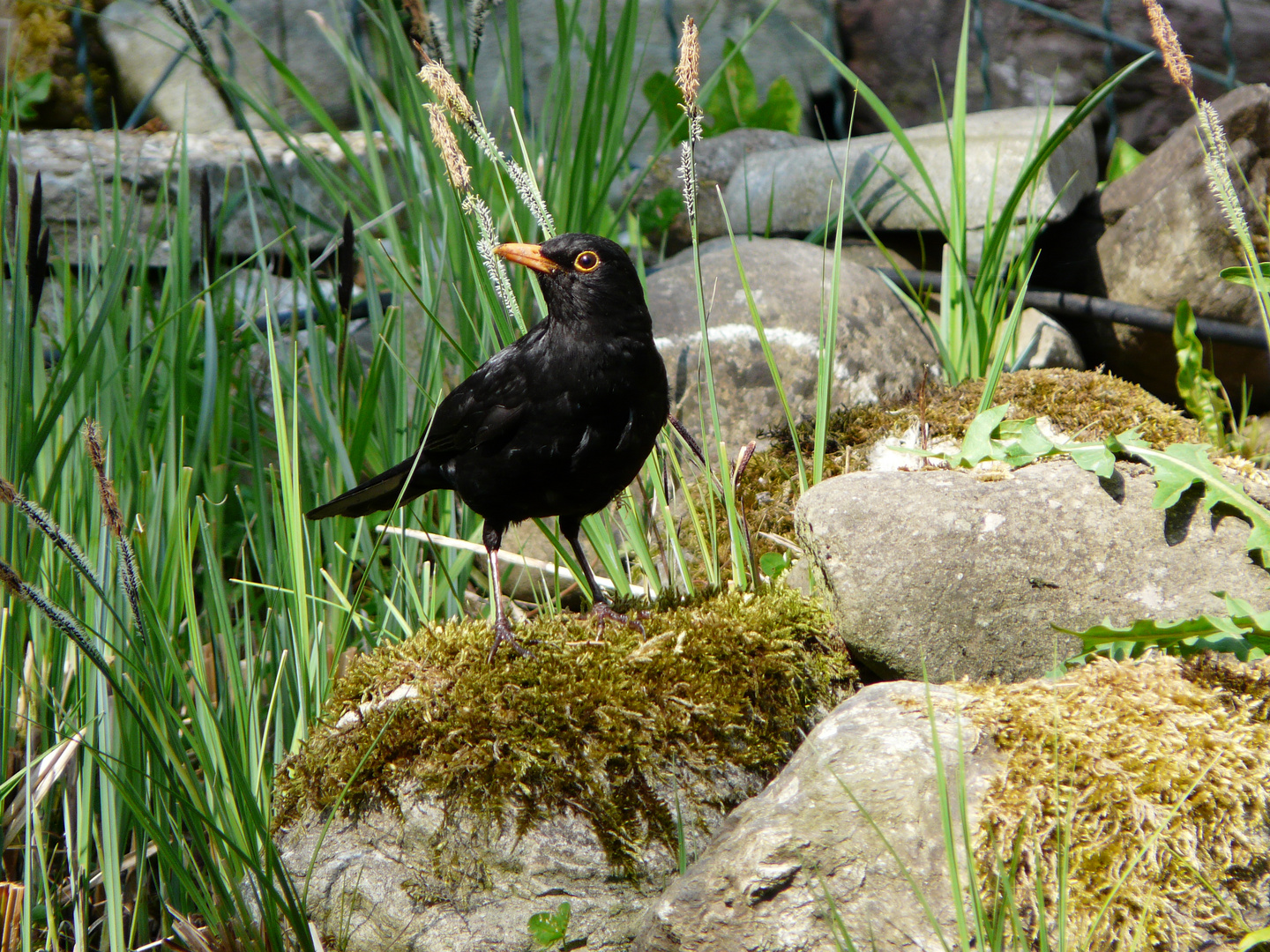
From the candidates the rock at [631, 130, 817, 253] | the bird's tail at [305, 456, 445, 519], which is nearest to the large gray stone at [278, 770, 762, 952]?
the bird's tail at [305, 456, 445, 519]

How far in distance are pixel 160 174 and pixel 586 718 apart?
448 centimetres

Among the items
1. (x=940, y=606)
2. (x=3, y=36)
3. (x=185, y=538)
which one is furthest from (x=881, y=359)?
(x=3, y=36)

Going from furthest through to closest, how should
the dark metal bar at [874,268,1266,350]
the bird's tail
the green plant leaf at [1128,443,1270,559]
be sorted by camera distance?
the dark metal bar at [874,268,1266,350] < the bird's tail < the green plant leaf at [1128,443,1270,559]

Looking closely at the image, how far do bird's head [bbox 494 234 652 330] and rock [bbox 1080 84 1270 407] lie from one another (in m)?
2.78

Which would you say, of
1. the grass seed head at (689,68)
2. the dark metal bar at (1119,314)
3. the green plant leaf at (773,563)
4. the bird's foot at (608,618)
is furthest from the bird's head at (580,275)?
the dark metal bar at (1119,314)

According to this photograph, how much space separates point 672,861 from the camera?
6.64 ft

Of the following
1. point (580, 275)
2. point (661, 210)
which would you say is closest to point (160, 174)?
point (661, 210)

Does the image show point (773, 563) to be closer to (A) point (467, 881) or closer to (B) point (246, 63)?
(A) point (467, 881)

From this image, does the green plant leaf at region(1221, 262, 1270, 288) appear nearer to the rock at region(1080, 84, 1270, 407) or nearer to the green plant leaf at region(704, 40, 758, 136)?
the rock at region(1080, 84, 1270, 407)

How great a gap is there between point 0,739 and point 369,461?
4.81 feet

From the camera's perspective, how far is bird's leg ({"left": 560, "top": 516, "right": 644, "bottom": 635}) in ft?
8.30

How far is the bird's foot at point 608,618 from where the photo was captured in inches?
98.3

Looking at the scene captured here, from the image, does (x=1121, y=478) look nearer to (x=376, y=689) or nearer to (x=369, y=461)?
(x=376, y=689)

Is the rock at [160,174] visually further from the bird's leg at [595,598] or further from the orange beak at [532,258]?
the bird's leg at [595,598]
